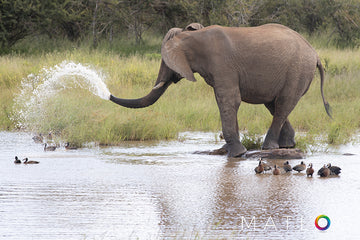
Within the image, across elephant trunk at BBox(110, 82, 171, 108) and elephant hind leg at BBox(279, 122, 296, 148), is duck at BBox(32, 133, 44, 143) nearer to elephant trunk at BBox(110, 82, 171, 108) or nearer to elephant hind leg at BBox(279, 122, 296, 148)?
elephant trunk at BBox(110, 82, 171, 108)

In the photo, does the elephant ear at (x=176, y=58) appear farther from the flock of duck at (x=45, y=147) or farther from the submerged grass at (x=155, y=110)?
the flock of duck at (x=45, y=147)

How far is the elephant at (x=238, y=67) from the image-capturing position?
10047 millimetres

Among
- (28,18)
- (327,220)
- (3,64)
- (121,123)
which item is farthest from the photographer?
(28,18)

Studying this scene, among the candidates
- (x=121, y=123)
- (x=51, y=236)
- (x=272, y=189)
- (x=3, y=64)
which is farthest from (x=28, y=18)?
(x=51, y=236)

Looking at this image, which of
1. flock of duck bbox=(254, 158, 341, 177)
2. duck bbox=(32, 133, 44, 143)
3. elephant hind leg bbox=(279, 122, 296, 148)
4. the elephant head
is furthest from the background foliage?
flock of duck bbox=(254, 158, 341, 177)

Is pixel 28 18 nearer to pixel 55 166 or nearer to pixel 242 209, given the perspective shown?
pixel 55 166

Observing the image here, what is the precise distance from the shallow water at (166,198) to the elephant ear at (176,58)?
1.20 metres

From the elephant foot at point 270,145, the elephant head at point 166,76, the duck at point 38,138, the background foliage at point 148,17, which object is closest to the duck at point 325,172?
the elephant foot at point 270,145

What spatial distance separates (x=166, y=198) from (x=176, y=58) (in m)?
3.56

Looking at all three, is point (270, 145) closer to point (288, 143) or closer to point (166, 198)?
point (288, 143)

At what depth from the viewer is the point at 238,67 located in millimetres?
10180

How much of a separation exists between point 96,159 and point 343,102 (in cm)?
833

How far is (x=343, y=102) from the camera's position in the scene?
16312 millimetres

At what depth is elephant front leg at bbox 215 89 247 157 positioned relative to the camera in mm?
10008
